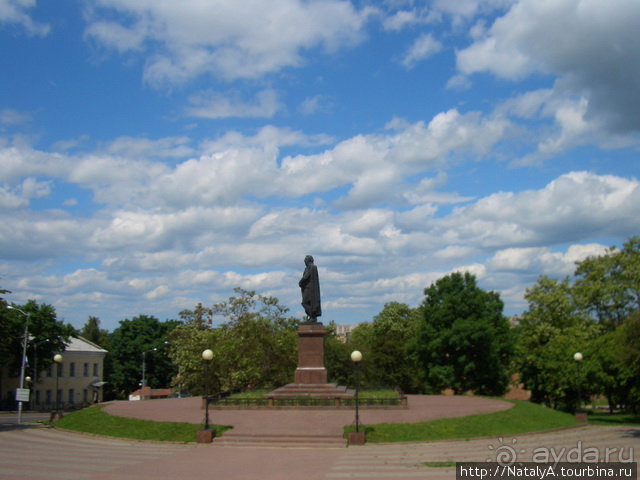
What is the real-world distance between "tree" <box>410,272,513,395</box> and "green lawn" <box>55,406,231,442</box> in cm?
2704

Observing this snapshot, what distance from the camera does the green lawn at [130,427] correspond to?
23.5 m

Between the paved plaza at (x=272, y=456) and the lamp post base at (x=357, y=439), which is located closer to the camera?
the paved plaza at (x=272, y=456)

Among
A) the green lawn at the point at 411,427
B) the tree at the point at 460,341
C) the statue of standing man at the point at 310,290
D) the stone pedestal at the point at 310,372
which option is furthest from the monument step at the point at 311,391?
the tree at the point at 460,341

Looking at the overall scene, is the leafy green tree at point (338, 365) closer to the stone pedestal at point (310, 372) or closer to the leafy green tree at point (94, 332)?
the stone pedestal at point (310, 372)

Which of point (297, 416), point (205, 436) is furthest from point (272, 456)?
point (297, 416)

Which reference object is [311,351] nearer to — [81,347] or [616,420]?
[616,420]

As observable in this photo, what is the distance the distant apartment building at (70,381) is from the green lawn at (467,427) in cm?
4445

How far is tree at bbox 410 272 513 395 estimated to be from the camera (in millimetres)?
46219

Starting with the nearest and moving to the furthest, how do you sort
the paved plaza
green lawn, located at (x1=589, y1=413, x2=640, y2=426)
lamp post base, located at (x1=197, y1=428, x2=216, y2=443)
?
the paved plaza, lamp post base, located at (x1=197, y1=428, x2=216, y2=443), green lawn, located at (x1=589, y1=413, x2=640, y2=426)

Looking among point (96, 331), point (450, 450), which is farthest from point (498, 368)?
point (96, 331)

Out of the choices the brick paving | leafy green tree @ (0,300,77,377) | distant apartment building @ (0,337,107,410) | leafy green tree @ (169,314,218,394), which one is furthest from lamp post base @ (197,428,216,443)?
distant apartment building @ (0,337,107,410)

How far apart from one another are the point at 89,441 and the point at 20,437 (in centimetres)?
370

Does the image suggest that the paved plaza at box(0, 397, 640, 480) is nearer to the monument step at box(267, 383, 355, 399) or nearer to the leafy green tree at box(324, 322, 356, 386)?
the monument step at box(267, 383, 355, 399)

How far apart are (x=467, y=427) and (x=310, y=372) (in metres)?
10.1
